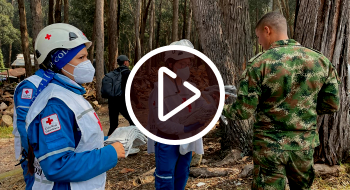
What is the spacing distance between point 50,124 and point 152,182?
3.10m

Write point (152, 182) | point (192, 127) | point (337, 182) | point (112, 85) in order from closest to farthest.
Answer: point (192, 127) → point (337, 182) → point (152, 182) → point (112, 85)

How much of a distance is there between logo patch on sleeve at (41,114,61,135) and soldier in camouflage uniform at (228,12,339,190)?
4.99 ft

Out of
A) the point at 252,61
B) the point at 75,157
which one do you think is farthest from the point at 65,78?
the point at 252,61

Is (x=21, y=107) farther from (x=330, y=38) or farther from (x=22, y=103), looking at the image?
(x=330, y=38)

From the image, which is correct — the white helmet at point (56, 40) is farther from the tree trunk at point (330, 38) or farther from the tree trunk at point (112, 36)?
the tree trunk at point (112, 36)

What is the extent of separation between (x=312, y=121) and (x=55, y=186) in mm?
2104

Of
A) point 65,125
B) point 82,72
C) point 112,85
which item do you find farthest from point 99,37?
point 65,125

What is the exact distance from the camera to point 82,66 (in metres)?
1.85

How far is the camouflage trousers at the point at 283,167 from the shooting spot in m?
2.40

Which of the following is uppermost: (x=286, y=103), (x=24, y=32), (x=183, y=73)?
(x=24, y=32)

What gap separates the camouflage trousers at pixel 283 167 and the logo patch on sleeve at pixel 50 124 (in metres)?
1.74

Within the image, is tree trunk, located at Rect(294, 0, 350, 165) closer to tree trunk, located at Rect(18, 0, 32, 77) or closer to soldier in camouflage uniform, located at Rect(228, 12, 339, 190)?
soldier in camouflage uniform, located at Rect(228, 12, 339, 190)

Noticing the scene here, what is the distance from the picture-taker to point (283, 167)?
2.42 meters

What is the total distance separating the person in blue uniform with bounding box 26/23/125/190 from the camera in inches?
59.9
